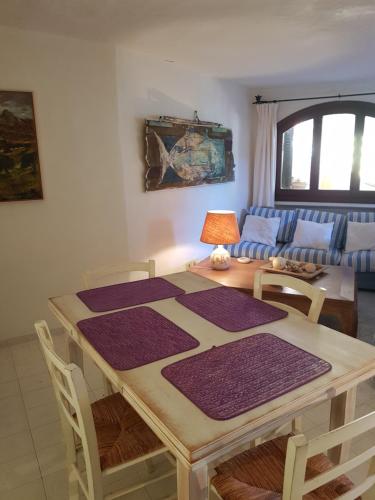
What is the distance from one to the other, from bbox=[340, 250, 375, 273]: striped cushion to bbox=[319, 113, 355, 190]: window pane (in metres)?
1.10

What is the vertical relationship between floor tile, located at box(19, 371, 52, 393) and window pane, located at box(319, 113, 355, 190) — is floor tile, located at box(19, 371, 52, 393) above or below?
below

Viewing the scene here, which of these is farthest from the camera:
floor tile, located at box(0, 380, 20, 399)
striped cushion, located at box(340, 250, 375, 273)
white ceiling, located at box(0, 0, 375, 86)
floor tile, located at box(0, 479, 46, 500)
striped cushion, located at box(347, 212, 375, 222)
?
striped cushion, located at box(347, 212, 375, 222)

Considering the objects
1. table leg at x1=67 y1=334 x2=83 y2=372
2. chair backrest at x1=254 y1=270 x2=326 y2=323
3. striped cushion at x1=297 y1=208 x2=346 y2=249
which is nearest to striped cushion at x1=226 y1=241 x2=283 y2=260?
striped cushion at x1=297 y1=208 x2=346 y2=249

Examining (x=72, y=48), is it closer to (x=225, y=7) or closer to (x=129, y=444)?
(x=225, y=7)

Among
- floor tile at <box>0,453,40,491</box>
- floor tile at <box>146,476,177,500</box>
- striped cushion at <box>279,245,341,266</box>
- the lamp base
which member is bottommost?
floor tile at <box>146,476,177,500</box>

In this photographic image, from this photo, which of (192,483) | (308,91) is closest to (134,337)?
(192,483)

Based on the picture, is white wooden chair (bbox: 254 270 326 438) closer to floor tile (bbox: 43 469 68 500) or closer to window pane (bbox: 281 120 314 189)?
floor tile (bbox: 43 469 68 500)

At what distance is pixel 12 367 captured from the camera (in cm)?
265

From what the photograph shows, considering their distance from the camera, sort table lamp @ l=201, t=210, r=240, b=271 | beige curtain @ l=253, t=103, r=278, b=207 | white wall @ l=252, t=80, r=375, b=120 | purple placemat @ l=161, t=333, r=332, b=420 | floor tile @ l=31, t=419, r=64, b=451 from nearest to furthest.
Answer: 1. purple placemat @ l=161, t=333, r=332, b=420
2. floor tile @ l=31, t=419, r=64, b=451
3. table lamp @ l=201, t=210, r=240, b=271
4. white wall @ l=252, t=80, r=375, b=120
5. beige curtain @ l=253, t=103, r=278, b=207

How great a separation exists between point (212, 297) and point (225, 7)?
5.71ft

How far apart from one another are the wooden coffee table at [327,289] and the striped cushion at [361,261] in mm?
779

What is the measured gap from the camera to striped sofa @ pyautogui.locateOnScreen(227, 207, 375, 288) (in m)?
3.97

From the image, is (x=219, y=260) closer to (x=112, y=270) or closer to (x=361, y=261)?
(x=112, y=270)

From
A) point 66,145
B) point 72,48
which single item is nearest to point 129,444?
point 66,145
